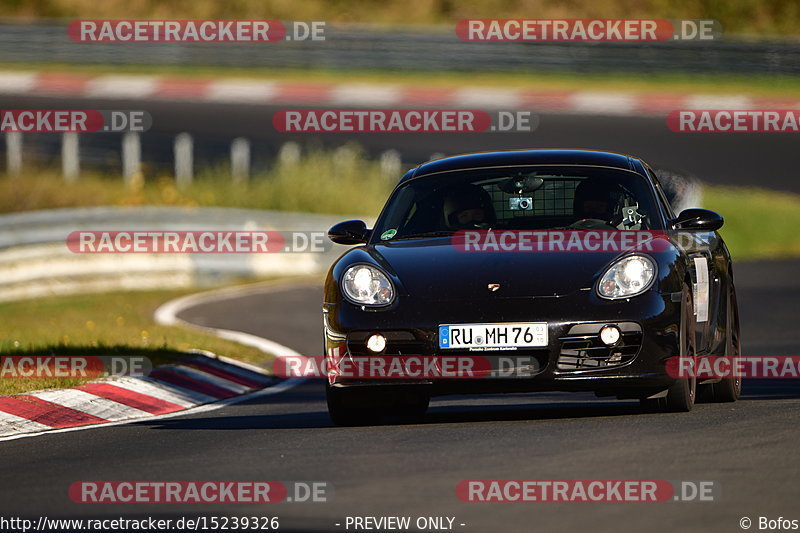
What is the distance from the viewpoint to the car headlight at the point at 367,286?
8.33 metres

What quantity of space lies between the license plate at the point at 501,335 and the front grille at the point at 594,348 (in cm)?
13

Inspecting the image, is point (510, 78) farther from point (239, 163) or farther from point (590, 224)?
point (590, 224)

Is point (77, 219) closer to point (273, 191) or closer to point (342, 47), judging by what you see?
point (273, 191)

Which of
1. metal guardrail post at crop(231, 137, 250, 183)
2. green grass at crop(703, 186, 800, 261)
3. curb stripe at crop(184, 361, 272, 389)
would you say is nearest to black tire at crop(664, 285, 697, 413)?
curb stripe at crop(184, 361, 272, 389)

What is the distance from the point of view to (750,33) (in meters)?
40.6

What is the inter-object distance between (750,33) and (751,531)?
3665 cm

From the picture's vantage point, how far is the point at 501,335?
8.06m

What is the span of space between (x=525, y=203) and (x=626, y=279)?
3.72 feet

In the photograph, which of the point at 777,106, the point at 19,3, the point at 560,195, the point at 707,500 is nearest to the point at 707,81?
the point at 777,106

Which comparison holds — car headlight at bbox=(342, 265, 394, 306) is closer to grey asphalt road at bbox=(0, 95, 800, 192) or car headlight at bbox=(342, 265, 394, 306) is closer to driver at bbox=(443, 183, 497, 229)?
driver at bbox=(443, 183, 497, 229)
